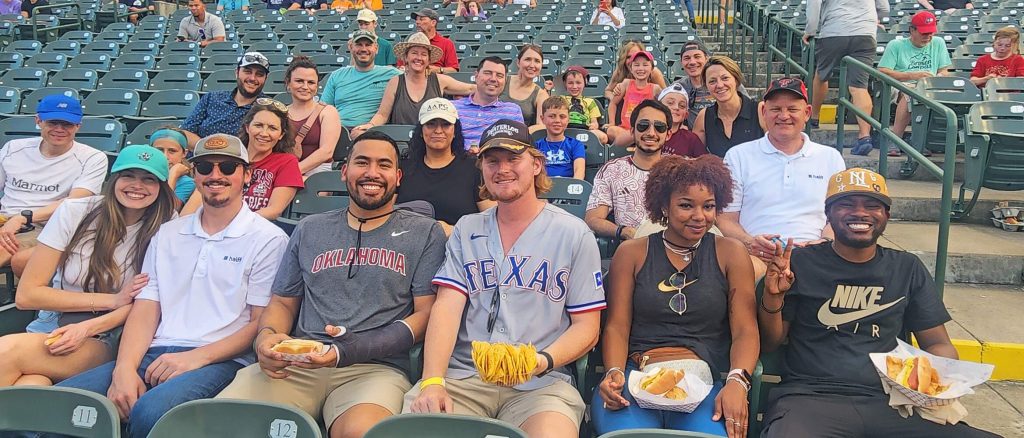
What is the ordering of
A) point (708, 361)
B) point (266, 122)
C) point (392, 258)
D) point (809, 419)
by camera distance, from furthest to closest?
point (266, 122), point (392, 258), point (708, 361), point (809, 419)

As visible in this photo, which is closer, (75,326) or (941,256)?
(75,326)

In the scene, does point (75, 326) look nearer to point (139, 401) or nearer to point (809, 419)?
point (139, 401)

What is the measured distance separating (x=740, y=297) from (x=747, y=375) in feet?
1.00

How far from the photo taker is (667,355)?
2.96 m

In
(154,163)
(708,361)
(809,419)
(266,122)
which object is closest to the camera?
(809,419)

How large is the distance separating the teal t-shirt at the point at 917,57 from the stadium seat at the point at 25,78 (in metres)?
8.81

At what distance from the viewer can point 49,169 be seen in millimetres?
4840

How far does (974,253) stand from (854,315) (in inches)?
89.4

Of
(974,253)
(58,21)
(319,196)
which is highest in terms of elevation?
(58,21)

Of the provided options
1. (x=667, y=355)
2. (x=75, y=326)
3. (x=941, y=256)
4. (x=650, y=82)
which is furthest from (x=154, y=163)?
(x=650, y=82)

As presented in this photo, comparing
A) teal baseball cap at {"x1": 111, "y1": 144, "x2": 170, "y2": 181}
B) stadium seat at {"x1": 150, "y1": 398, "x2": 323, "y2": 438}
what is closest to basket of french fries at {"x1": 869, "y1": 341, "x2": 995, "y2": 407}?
stadium seat at {"x1": 150, "y1": 398, "x2": 323, "y2": 438}

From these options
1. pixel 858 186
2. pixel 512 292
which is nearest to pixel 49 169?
pixel 512 292

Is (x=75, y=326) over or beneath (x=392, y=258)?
beneath

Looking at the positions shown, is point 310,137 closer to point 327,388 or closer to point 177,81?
point 327,388
